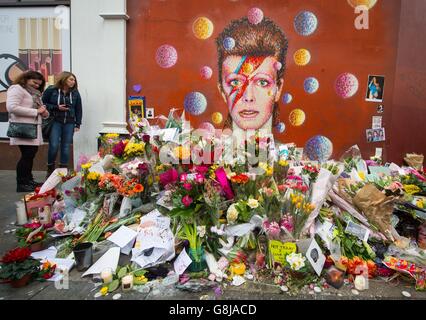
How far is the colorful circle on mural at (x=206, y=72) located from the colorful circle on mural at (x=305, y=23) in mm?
1634

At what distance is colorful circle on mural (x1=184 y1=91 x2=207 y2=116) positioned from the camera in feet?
17.9

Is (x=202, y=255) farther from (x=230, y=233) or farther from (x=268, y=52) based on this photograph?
(x=268, y=52)

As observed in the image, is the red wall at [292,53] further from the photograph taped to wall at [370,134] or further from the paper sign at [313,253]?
the paper sign at [313,253]

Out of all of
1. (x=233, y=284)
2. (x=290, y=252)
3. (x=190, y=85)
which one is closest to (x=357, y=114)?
(x=190, y=85)

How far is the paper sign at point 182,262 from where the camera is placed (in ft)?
7.72

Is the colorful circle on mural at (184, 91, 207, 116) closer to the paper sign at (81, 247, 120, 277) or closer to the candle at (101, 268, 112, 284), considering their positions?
the paper sign at (81, 247, 120, 277)

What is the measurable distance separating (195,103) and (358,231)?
3.69 metres

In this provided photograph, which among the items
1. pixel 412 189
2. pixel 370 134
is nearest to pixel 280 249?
pixel 412 189

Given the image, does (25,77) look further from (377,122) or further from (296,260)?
(377,122)

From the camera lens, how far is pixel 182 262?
240 cm

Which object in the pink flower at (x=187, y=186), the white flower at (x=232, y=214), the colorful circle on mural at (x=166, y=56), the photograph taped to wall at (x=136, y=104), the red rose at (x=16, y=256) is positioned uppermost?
the colorful circle on mural at (x=166, y=56)

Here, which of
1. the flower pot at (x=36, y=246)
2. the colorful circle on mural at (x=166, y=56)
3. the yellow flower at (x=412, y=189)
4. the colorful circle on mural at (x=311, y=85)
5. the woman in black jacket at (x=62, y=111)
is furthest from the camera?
the colorful circle on mural at (x=166, y=56)

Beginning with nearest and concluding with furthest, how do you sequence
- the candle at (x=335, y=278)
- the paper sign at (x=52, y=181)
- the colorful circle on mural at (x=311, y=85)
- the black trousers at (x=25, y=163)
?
the candle at (x=335, y=278), the paper sign at (x=52, y=181), the black trousers at (x=25, y=163), the colorful circle on mural at (x=311, y=85)

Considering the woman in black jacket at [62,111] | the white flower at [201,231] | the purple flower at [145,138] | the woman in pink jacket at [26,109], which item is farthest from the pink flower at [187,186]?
the woman in black jacket at [62,111]
